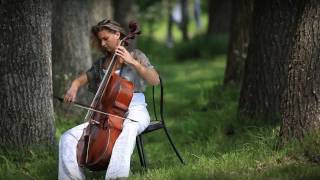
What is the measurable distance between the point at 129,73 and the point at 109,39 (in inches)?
13.2

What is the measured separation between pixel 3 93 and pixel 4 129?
346 millimetres

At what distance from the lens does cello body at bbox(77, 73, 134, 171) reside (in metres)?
6.33

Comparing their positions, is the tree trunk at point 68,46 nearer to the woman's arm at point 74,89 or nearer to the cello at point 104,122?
the woman's arm at point 74,89

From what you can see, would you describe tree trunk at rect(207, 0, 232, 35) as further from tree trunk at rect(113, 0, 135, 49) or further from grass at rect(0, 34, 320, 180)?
grass at rect(0, 34, 320, 180)

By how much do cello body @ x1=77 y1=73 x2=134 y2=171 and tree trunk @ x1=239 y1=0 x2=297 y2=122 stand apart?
2.91m

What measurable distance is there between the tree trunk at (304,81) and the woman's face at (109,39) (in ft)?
4.84

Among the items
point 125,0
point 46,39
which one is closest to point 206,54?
point 125,0

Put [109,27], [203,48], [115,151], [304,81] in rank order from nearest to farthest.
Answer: [115,151], [304,81], [109,27], [203,48]

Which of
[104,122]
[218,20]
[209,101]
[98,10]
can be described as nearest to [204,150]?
[104,122]

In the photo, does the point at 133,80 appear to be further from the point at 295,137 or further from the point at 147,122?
the point at 295,137

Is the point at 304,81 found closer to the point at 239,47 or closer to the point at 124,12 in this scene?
the point at 239,47

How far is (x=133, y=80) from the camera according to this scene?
682 cm

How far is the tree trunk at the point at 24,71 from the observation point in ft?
24.8

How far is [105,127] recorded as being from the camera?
634 cm
